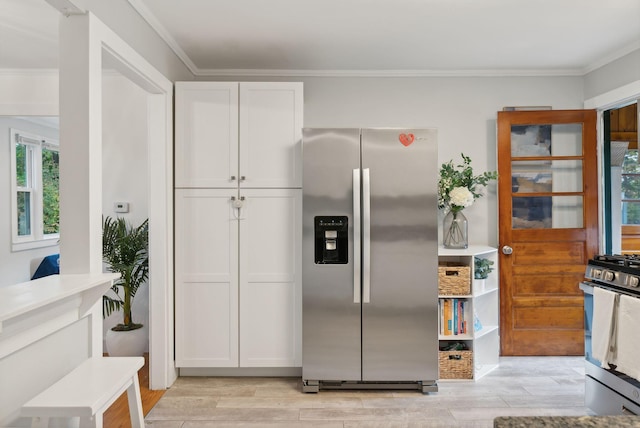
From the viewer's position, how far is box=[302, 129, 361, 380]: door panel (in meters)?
3.01

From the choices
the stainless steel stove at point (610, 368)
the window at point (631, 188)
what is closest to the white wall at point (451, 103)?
the window at point (631, 188)

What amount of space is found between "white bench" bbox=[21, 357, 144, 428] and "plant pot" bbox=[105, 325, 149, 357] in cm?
176

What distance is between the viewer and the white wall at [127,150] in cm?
376

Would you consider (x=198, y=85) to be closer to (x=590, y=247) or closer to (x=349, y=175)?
(x=349, y=175)

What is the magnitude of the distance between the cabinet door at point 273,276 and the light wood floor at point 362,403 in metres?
0.24

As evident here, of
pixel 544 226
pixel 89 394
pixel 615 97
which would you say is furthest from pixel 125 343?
pixel 615 97

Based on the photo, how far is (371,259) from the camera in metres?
3.00

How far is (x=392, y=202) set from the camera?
9.82 ft

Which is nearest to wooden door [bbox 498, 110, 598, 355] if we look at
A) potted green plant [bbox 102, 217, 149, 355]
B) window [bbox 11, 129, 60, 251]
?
potted green plant [bbox 102, 217, 149, 355]

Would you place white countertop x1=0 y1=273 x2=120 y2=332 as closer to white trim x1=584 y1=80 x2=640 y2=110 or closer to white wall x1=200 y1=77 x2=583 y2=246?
white wall x1=200 y1=77 x2=583 y2=246

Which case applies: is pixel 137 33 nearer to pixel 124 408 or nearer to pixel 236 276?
pixel 236 276

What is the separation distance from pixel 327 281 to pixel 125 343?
1692 millimetres

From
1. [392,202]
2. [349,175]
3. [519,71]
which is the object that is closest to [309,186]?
[349,175]

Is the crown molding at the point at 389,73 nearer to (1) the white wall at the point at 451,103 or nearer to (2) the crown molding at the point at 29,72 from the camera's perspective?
(1) the white wall at the point at 451,103
